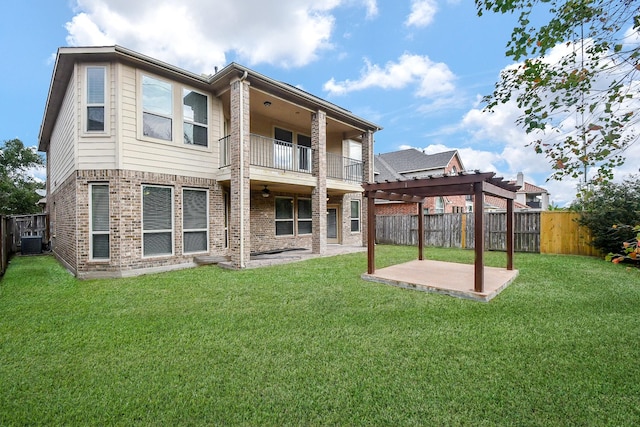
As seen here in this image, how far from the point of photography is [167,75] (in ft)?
26.6

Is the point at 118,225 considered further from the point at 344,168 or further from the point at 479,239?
the point at 344,168

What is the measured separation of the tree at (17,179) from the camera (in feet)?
Answer: 69.1

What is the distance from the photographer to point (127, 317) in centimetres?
450

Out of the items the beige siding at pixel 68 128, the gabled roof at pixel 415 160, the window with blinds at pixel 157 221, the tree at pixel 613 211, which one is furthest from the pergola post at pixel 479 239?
the gabled roof at pixel 415 160

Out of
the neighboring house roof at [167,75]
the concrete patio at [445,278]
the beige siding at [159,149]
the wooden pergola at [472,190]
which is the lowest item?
the concrete patio at [445,278]

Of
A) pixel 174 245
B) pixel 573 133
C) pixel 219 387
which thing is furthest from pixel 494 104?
pixel 174 245

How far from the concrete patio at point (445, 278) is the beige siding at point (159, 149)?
6.01 metres

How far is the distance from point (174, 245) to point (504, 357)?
8.06 meters

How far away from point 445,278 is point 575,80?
4964mm

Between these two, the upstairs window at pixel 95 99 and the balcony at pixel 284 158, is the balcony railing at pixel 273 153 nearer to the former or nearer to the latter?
the balcony at pixel 284 158

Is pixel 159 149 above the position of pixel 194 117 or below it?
Result: below

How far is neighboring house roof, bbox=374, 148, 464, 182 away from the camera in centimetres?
2184

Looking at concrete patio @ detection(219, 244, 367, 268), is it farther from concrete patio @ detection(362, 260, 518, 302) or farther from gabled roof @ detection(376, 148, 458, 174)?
gabled roof @ detection(376, 148, 458, 174)

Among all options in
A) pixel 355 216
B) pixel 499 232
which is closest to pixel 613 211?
pixel 499 232
